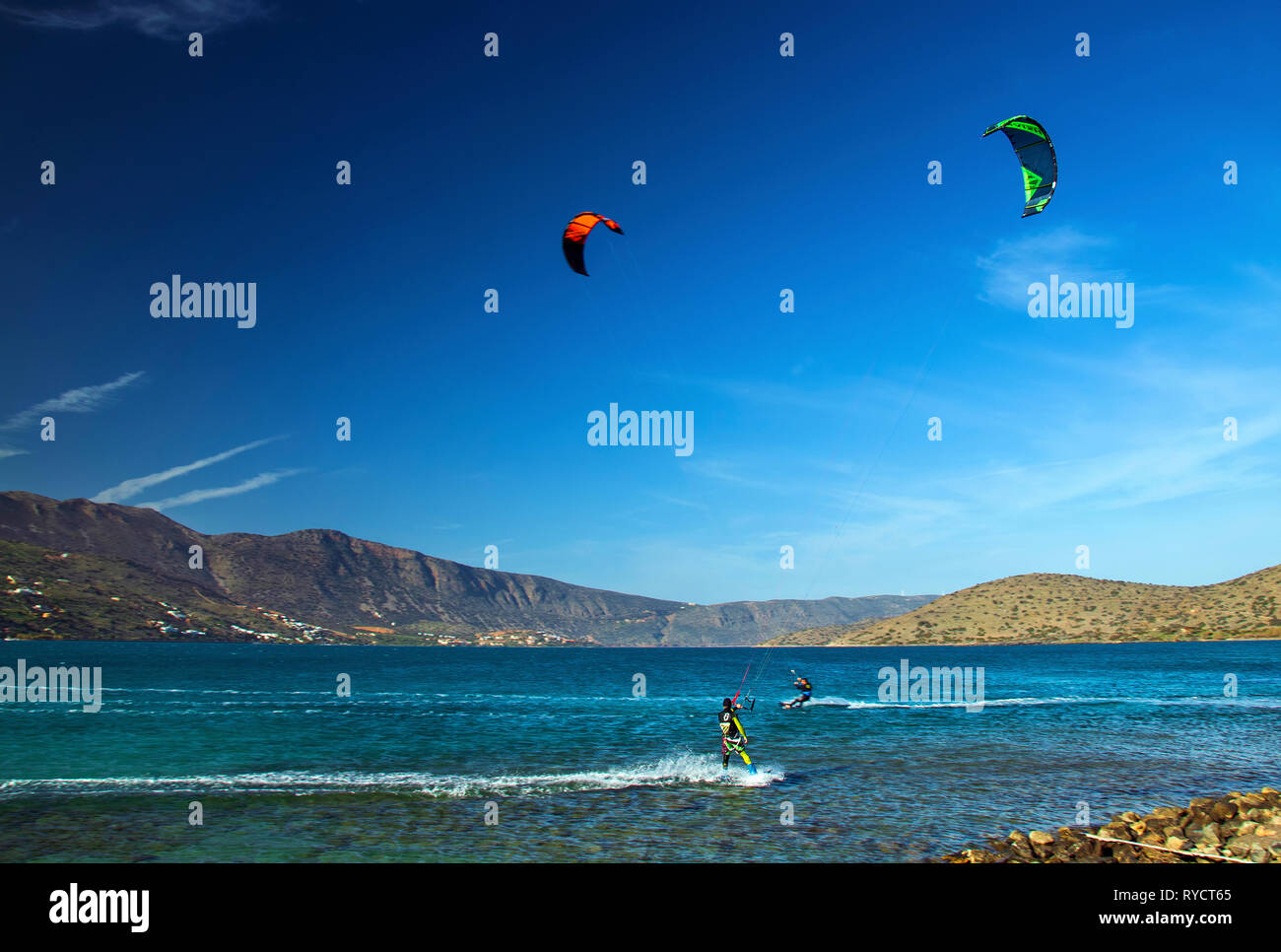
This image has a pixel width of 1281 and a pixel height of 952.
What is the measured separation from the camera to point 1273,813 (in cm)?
1720

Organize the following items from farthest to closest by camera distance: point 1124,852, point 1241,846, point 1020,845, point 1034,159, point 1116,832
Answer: point 1034,159
point 1116,832
point 1020,845
point 1241,846
point 1124,852

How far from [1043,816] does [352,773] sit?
21382 millimetres

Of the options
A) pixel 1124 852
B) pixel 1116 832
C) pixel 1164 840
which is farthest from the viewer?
pixel 1116 832

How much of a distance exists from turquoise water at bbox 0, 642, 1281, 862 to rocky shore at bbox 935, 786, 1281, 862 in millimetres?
1272

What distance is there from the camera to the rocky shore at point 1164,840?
14211 mm

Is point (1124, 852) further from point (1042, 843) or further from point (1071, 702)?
point (1071, 702)

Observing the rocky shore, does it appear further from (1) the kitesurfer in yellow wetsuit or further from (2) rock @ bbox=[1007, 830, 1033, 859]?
(1) the kitesurfer in yellow wetsuit

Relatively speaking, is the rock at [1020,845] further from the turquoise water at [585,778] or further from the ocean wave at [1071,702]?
the ocean wave at [1071,702]

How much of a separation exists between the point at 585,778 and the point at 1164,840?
1581 centimetres

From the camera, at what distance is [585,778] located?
24.4 m

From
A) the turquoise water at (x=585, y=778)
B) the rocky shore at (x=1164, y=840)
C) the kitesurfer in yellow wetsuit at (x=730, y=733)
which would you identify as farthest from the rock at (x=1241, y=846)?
the kitesurfer in yellow wetsuit at (x=730, y=733)

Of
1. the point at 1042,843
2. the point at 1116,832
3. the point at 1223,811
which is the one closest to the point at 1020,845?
the point at 1042,843
